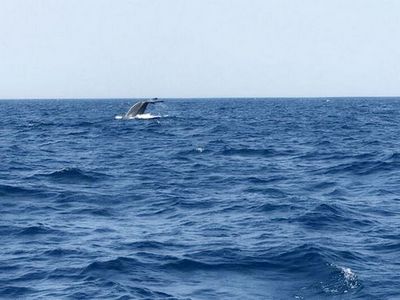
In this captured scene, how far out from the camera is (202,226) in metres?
18.8

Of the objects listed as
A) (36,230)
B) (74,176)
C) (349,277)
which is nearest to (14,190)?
(74,176)

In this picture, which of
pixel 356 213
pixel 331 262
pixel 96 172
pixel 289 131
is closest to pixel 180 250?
pixel 331 262

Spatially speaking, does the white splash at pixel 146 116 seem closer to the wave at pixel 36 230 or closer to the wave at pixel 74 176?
Answer: the wave at pixel 74 176

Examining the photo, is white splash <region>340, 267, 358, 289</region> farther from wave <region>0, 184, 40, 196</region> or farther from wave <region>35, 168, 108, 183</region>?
wave <region>35, 168, 108, 183</region>

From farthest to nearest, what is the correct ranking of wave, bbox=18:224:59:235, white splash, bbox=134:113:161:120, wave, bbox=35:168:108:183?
white splash, bbox=134:113:161:120 < wave, bbox=35:168:108:183 < wave, bbox=18:224:59:235

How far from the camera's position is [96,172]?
30031 millimetres

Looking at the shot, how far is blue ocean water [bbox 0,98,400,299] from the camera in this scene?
13.5 meters

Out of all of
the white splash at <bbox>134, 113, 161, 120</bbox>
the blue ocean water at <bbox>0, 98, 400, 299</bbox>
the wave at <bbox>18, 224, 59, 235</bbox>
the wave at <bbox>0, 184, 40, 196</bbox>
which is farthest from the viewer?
the white splash at <bbox>134, 113, 161, 120</bbox>

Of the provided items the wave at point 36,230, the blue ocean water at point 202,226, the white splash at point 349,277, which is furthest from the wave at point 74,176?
the white splash at point 349,277

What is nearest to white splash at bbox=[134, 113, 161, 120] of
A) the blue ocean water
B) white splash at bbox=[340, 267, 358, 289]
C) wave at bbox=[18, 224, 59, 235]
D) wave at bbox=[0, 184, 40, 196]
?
the blue ocean water

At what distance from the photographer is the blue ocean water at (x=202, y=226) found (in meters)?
13.5

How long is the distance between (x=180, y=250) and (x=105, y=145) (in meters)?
29.8

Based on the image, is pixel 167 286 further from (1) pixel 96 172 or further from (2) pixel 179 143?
(2) pixel 179 143

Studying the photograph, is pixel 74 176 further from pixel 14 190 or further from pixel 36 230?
pixel 36 230
